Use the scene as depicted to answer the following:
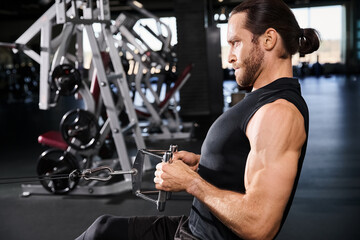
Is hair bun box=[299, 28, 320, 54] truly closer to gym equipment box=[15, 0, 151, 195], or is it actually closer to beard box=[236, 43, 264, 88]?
beard box=[236, 43, 264, 88]

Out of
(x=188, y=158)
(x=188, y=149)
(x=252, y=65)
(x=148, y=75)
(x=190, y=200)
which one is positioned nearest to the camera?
(x=252, y=65)

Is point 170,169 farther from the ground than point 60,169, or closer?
farther from the ground

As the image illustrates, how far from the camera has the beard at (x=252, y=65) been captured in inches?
33.7

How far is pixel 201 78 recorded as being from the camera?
6309mm

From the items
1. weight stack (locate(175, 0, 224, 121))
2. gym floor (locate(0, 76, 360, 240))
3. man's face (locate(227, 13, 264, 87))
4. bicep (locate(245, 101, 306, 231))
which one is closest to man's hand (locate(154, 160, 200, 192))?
bicep (locate(245, 101, 306, 231))

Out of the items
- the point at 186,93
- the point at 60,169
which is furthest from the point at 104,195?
the point at 186,93

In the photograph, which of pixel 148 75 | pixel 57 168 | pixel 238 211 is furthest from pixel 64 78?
pixel 148 75

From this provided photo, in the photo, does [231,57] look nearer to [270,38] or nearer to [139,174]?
[270,38]

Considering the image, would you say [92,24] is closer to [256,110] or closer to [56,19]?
[56,19]

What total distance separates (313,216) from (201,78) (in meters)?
4.32

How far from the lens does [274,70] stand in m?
0.89

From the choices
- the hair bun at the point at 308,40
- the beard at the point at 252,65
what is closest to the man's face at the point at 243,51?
the beard at the point at 252,65

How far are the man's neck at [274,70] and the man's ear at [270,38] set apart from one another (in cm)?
4

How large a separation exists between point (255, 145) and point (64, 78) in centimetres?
198
